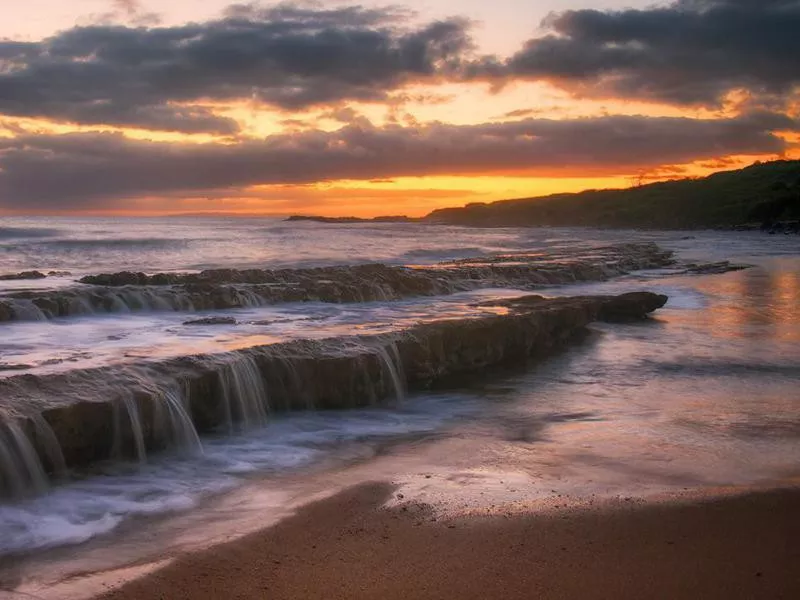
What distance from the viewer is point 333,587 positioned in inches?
165

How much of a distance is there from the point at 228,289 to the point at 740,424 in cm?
1077

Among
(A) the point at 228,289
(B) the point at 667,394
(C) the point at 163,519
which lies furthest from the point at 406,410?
(A) the point at 228,289

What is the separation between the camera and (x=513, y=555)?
178 inches

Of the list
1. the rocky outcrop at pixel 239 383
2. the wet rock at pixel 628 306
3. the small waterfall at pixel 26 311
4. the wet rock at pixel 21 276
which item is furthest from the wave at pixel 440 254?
the rocky outcrop at pixel 239 383

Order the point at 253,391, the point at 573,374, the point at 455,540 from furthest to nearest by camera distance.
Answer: the point at 573,374 < the point at 253,391 < the point at 455,540

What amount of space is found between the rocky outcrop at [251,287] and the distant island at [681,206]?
53.6 meters

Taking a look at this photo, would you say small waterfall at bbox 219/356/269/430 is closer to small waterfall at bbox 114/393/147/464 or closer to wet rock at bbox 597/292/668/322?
small waterfall at bbox 114/393/147/464

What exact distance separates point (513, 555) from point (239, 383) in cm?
439

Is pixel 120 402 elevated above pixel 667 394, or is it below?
above

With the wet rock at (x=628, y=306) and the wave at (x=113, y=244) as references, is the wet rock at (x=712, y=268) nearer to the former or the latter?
the wet rock at (x=628, y=306)

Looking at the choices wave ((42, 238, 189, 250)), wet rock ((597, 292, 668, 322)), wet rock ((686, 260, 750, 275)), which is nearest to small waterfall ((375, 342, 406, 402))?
wet rock ((597, 292, 668, 322))

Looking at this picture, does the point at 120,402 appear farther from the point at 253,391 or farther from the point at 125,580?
the point at 125,580

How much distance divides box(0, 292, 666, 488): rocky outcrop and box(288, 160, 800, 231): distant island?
62974 millimetres

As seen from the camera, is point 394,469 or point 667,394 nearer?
point 394,469
